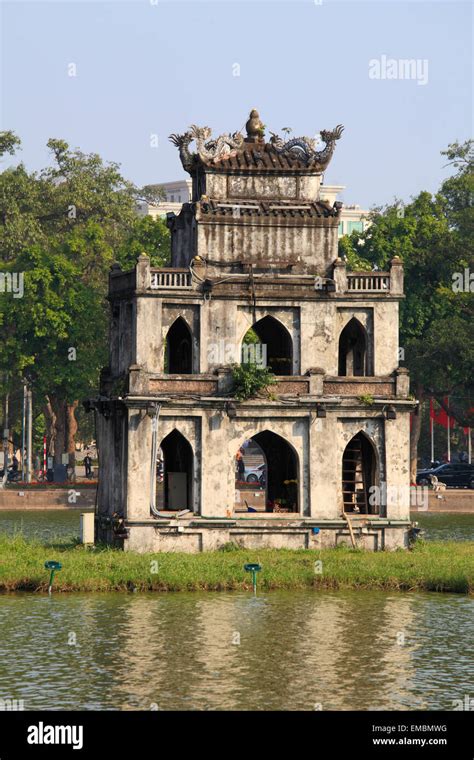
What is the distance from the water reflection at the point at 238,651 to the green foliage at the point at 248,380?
6785 millimetres

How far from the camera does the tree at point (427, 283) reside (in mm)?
83500

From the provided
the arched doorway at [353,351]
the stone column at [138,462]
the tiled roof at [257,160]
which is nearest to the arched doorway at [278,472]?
the arched doorway at [353,351]

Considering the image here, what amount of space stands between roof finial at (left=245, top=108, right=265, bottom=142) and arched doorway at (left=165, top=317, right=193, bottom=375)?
6.04 m

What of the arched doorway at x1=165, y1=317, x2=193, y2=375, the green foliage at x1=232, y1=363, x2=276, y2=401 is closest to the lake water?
the green foliage at x1=232, y1=363, x2=276, y2=401

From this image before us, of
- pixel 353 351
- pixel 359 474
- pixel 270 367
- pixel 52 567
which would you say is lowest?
pixel 52 567

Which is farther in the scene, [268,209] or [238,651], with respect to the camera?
[268,209]

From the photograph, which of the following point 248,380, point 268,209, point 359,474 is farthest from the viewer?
point 359,474

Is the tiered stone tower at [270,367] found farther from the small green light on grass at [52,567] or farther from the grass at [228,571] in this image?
the small green light on grass at [52,567]

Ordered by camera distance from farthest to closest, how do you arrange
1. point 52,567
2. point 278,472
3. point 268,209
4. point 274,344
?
1. point 274,344
2. point 278,472
3. point 268,209
4. point 52,567

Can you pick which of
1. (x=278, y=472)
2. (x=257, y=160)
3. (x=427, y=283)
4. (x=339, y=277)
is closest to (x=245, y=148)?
(x=257, y=160)

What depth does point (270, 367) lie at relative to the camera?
4912cm

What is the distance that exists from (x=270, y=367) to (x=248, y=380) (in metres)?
2.82

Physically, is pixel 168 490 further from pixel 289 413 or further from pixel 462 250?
pixel 462 250

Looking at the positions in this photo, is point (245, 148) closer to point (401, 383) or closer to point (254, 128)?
point (254, 128)
